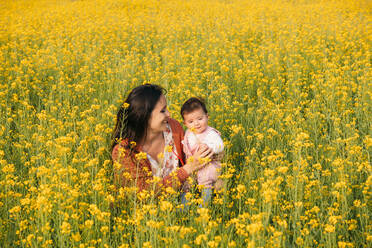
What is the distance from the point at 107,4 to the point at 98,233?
14.9 m

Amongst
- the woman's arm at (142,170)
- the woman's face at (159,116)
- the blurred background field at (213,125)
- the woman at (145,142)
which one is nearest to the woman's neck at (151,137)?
the woman at (145,142)

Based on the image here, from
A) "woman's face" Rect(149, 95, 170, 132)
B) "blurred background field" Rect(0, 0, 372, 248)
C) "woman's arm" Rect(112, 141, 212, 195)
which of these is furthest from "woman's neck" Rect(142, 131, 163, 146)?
"blurred background field" Rect(0, 0, 372, 248)

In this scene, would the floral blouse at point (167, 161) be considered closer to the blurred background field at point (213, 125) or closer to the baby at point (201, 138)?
the baby at point (201, 138)

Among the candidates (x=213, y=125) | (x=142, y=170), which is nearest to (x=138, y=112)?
(x=142, y=170)

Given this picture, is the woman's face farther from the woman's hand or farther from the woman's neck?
the woman's hand

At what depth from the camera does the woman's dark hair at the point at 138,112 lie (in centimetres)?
308

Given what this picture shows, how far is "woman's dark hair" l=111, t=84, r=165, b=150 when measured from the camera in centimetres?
308

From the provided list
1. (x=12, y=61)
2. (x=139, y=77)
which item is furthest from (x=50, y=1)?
(x=139, y=77)

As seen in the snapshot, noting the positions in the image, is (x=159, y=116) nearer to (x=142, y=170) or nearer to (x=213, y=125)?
(x=142, y=170)

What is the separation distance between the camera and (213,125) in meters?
4.16

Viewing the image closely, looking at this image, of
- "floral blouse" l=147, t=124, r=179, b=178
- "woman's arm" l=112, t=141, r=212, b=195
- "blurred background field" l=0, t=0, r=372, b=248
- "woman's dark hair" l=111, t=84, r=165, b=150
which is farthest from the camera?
"floral blouse" l=147, t=124, r=179, b=178

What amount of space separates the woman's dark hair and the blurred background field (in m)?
0.25

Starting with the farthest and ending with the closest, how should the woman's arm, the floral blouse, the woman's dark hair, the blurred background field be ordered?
the floral blouse → the woman's dark hair → the woman's arm → the blurred background field

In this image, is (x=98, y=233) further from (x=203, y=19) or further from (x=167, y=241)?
(x=203, y=19)
